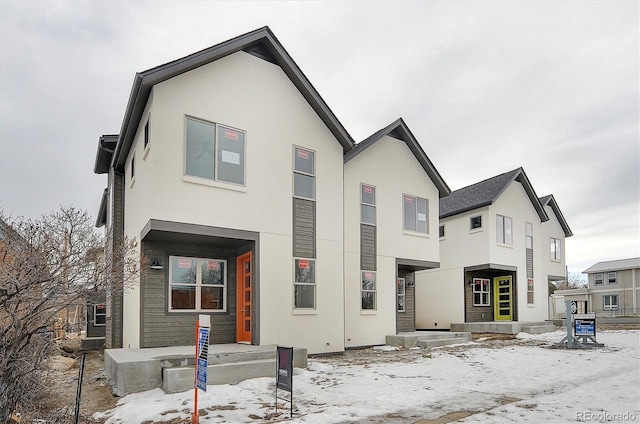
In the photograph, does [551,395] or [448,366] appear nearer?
[551,395]

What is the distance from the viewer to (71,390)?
34.1 feet

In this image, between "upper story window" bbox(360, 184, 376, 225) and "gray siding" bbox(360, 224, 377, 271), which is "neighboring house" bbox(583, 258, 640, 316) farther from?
"upper story window" bbox(360, 184, 376, 225)

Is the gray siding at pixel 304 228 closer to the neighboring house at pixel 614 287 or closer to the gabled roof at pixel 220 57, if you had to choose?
the gabled roof at pixel 220 57

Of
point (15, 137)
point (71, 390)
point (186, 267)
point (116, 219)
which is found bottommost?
point (71, 390)

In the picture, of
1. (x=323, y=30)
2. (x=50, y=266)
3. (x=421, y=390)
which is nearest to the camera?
(x=50, y=266)

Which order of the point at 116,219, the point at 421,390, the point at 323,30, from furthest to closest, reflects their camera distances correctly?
the point at 323,30, the point at 116,219, the point at 421,390

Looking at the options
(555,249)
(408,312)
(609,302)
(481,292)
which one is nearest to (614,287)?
(609,302)

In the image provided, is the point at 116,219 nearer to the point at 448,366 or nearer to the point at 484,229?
the point at 448,366

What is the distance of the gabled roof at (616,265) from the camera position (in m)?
41.9

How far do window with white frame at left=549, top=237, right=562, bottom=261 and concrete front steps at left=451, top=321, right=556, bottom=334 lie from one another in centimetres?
749

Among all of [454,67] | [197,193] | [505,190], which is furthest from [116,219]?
[505,190]

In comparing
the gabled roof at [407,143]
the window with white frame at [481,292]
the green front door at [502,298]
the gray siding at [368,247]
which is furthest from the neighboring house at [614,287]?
the gray siding at [368,247]

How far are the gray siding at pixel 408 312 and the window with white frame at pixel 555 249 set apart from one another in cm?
1388

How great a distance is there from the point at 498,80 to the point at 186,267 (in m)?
13.4
